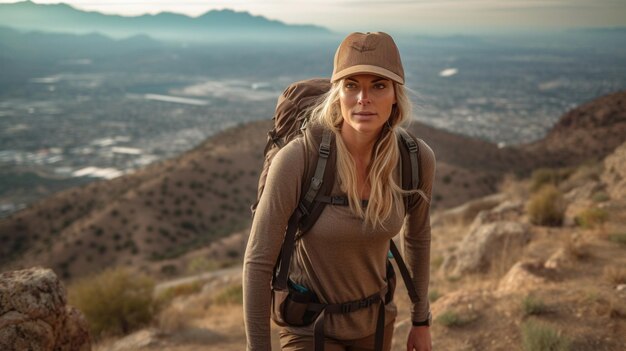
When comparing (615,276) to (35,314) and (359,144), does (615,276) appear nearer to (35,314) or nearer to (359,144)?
(359,144)

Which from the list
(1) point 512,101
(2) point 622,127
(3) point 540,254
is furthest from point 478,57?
(3) point 540,254

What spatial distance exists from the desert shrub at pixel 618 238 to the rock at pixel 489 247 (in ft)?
4.27

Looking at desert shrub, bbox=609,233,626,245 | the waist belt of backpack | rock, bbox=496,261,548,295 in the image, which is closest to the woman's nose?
the waist belt of backpack

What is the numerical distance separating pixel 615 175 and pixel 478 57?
135m

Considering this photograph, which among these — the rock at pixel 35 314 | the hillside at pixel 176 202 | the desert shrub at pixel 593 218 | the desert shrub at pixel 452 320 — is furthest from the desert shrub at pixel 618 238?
the hillside at pixel 176 202

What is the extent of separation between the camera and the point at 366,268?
6.75ft

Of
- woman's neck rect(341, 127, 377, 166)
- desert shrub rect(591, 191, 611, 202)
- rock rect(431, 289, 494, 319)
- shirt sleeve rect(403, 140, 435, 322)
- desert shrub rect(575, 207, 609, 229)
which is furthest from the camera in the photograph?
desert shrub rect(591, 191, 611, 202)

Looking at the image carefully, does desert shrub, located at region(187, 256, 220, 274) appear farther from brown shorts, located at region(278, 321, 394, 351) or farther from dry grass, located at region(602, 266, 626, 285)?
brown shorts, located at region(278, 321, 394, 351)

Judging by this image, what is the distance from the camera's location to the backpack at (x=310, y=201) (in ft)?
6.28

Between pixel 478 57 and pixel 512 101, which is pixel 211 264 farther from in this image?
pixel 478 57

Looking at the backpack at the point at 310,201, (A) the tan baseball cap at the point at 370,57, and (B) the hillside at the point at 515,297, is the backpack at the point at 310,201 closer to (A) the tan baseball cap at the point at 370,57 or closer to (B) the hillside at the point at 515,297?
(A) the tan baseball cap at the point at 370,57

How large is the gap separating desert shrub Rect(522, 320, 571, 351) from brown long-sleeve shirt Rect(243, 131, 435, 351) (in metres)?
2.34

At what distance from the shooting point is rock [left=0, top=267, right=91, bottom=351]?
339 centimetres

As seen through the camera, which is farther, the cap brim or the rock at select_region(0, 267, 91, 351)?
the rock at select_region(0, 267, 91, 351)
